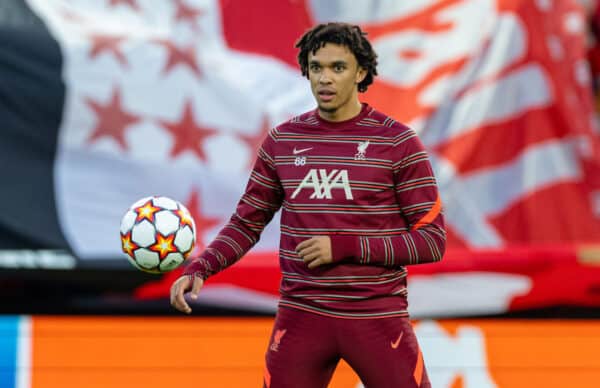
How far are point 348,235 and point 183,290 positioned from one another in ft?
1.57

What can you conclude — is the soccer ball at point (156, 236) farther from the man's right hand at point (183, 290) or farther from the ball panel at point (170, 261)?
the man's right hand at point (183, 290)

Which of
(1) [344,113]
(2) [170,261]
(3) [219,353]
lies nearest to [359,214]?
(1) [344,113]

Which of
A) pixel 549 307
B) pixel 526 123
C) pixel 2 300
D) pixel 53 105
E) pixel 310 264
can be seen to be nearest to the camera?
pixel 310 264

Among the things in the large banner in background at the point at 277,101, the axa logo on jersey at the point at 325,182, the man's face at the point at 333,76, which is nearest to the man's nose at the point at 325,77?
the man's face at the point at 333,76

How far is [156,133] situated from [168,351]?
48.6 inches

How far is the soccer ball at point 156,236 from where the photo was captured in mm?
2801

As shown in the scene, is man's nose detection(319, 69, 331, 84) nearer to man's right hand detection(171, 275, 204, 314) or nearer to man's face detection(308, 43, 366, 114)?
man's face detection(308, 43, 366, 114)

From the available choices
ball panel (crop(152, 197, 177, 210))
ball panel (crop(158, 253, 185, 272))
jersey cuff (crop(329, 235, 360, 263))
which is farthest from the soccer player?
ball panel (crop(152, 197, 177, 210))

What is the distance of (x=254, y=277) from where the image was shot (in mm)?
4336

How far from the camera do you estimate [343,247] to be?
8.20 feet

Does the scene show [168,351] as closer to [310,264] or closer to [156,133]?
[156,133]

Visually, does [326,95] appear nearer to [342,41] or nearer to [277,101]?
[342,41]

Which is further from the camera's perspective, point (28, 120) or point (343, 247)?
point (28, 120)

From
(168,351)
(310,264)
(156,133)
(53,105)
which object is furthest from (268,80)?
(310,264)
